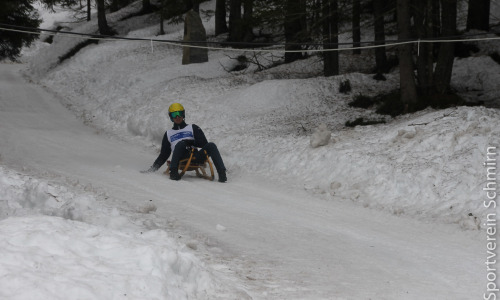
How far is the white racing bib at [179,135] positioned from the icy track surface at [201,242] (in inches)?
27.8

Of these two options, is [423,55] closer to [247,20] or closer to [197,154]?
[197,154]

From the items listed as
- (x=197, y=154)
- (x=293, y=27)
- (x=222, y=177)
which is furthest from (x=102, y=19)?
(x=222, y=177)

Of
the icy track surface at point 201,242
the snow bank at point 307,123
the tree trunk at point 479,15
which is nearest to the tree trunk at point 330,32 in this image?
the snow bank at point 307,123

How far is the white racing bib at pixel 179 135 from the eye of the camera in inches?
405

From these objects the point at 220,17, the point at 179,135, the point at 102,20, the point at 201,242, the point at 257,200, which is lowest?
the point at 257,200

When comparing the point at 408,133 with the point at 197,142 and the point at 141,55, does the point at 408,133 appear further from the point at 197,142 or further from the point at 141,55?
the point at 141,55

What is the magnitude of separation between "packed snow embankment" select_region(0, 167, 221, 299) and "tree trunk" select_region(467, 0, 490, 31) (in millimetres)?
16110

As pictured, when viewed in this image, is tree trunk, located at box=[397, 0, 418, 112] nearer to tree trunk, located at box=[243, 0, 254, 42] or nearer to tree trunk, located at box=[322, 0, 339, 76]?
tree trunk, located at box=[322, 0, 339, 76]

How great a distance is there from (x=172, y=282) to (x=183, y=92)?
13.2 metres

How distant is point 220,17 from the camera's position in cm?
2720

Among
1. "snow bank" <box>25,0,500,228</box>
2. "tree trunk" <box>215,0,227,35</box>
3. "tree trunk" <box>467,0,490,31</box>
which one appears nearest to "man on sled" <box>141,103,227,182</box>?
"snow bank" <box>25,0,500,228</box>

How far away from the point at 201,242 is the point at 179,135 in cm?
449

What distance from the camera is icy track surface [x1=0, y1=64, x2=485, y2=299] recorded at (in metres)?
4.05

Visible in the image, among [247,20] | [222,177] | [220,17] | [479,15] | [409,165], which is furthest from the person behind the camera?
[220,17]
